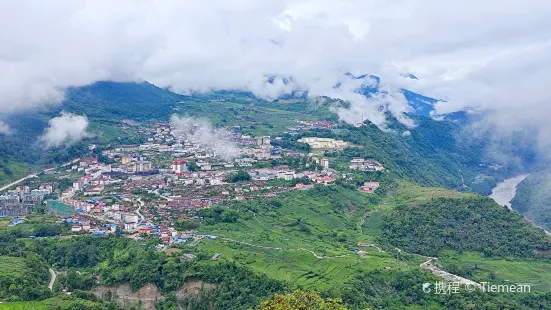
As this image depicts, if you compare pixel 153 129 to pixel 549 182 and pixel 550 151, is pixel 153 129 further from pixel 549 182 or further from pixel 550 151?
pixel 550 151

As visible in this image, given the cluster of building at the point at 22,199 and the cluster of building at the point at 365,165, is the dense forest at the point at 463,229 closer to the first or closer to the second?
the cluster of building at the point at 365,165

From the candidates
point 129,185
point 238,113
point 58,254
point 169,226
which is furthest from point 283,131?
point 58,254

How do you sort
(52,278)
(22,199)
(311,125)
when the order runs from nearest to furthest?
(52,278) < (22,199) < (311,125)

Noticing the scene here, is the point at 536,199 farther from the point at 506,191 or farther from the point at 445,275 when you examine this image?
the point at 445,275

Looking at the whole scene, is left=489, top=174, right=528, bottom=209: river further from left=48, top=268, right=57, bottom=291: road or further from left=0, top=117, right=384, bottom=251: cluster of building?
left=48, top=268, right=57, bottom=291: road

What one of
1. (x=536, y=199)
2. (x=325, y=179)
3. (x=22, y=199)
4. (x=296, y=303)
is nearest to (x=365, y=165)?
(x=325, y=179)

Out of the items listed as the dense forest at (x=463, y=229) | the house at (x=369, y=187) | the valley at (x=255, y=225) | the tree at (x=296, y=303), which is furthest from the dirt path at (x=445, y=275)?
the tree at (x=296, y=303)
